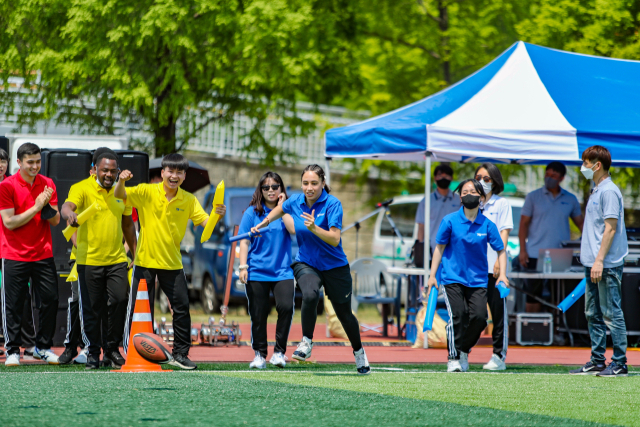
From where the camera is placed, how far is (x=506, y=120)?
1109cm

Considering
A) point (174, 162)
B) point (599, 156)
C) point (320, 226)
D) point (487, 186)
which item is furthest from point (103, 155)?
point (599, 156)

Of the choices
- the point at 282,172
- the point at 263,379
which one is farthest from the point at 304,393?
the point at 282,172

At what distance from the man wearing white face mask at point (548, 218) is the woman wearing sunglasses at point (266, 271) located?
14.6ft

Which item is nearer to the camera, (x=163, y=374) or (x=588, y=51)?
(x=163, y=374)

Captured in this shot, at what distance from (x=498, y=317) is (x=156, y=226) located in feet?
11.0

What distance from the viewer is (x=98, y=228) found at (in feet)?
26.6

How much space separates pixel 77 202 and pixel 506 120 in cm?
548

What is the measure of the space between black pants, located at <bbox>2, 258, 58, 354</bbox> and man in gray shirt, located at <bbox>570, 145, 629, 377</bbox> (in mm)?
4935

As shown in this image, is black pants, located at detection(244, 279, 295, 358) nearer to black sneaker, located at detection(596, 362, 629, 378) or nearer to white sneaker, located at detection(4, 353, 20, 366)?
white sneaker, located at detection(4, 353, 20, 366)

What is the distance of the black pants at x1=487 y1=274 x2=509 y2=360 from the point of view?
28.8 feet

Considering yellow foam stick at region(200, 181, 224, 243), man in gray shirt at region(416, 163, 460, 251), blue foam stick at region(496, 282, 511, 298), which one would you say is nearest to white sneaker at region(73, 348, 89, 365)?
yellow foam stick at region(200, 181, 224, 243)

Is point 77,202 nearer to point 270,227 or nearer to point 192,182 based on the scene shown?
point 270,227

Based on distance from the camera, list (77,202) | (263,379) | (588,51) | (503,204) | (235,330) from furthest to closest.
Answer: (588,51), (235,330), (503,204), (77,202), (263,379)

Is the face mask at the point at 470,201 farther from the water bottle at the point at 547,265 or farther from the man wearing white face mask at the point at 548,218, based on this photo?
the man wearing white face mask at the point at 548,218
